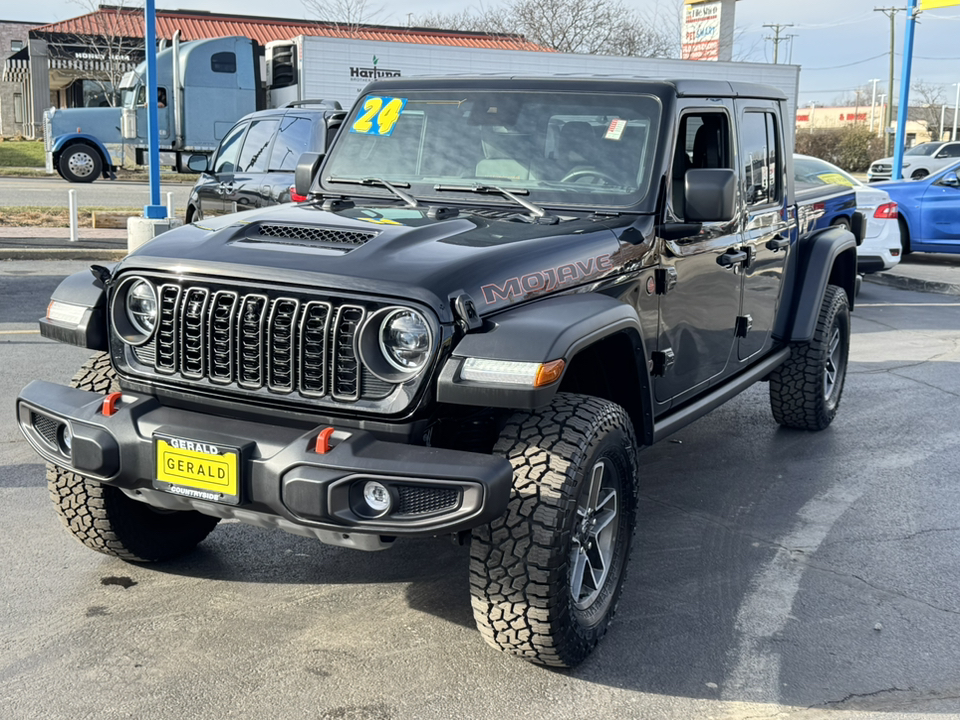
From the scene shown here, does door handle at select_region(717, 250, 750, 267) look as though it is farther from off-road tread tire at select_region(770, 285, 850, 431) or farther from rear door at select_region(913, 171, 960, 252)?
rear door at select_region(913, 171, 960, 252)

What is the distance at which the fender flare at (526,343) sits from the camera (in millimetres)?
3195

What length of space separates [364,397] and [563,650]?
3.48 ft

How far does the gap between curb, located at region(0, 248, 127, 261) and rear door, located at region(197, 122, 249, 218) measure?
1.66 metres

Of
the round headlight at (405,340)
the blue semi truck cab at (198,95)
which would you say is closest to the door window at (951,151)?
the blue semi truck cab at (198,95)

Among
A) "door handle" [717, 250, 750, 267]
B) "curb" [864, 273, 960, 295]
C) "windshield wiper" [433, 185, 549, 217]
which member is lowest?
"curb" [864, 273, 960, 295]

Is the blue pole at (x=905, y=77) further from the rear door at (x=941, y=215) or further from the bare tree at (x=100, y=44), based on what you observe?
the bare tree at (x=100, y=44)

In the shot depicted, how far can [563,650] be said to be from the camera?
3.46m

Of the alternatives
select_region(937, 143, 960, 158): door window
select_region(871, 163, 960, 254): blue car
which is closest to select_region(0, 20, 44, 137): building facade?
select_region(937, 143, 960, 158): door window

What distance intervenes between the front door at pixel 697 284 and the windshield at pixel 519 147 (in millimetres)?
227

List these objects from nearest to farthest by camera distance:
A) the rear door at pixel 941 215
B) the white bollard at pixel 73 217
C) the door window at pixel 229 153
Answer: the door window at pixel 229 153, the white bollard at pixel 73 217, the rear door at pixel 941 215

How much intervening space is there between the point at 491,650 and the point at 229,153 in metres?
9.58

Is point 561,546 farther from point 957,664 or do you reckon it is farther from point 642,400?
point 957,664

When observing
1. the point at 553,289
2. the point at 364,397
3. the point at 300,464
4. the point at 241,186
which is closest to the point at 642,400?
the point at 553,289

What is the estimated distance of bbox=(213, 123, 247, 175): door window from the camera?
39.2ft
